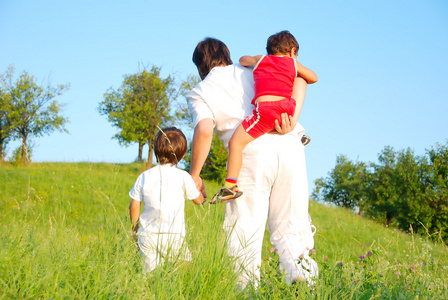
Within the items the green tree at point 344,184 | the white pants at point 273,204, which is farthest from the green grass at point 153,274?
the green tree at point 344,184

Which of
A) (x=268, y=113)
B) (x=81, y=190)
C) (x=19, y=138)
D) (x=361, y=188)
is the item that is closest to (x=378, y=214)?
(x=361, y=188)

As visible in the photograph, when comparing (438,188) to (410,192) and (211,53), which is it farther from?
(211,53)

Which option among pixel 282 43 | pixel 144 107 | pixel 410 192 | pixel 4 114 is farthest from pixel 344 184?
pixel 282 43

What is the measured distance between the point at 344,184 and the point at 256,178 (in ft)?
148

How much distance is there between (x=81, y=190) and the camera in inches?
610

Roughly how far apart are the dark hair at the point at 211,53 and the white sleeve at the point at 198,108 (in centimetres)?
35

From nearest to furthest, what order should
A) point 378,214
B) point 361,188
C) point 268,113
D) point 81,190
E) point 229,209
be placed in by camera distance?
point 268,113, point 229,209, point 81,190, point 378,214, point 361,188

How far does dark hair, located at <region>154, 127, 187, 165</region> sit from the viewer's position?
142 inches

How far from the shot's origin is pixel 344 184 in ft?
151

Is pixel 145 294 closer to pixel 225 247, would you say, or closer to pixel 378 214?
pixel 225 247

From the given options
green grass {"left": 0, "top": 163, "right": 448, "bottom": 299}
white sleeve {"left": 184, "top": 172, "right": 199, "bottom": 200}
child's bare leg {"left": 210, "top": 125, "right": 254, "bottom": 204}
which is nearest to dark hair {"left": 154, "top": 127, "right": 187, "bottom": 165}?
white sleeve {"left": 184, "top": 172, "right": 199, "bottom": 200}

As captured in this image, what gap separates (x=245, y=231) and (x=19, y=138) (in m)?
36.4

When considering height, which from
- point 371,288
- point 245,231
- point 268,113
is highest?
point 268,113

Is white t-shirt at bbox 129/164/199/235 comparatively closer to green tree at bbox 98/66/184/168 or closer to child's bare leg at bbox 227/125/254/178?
child's bare leg at bbox 227/125/254/178
